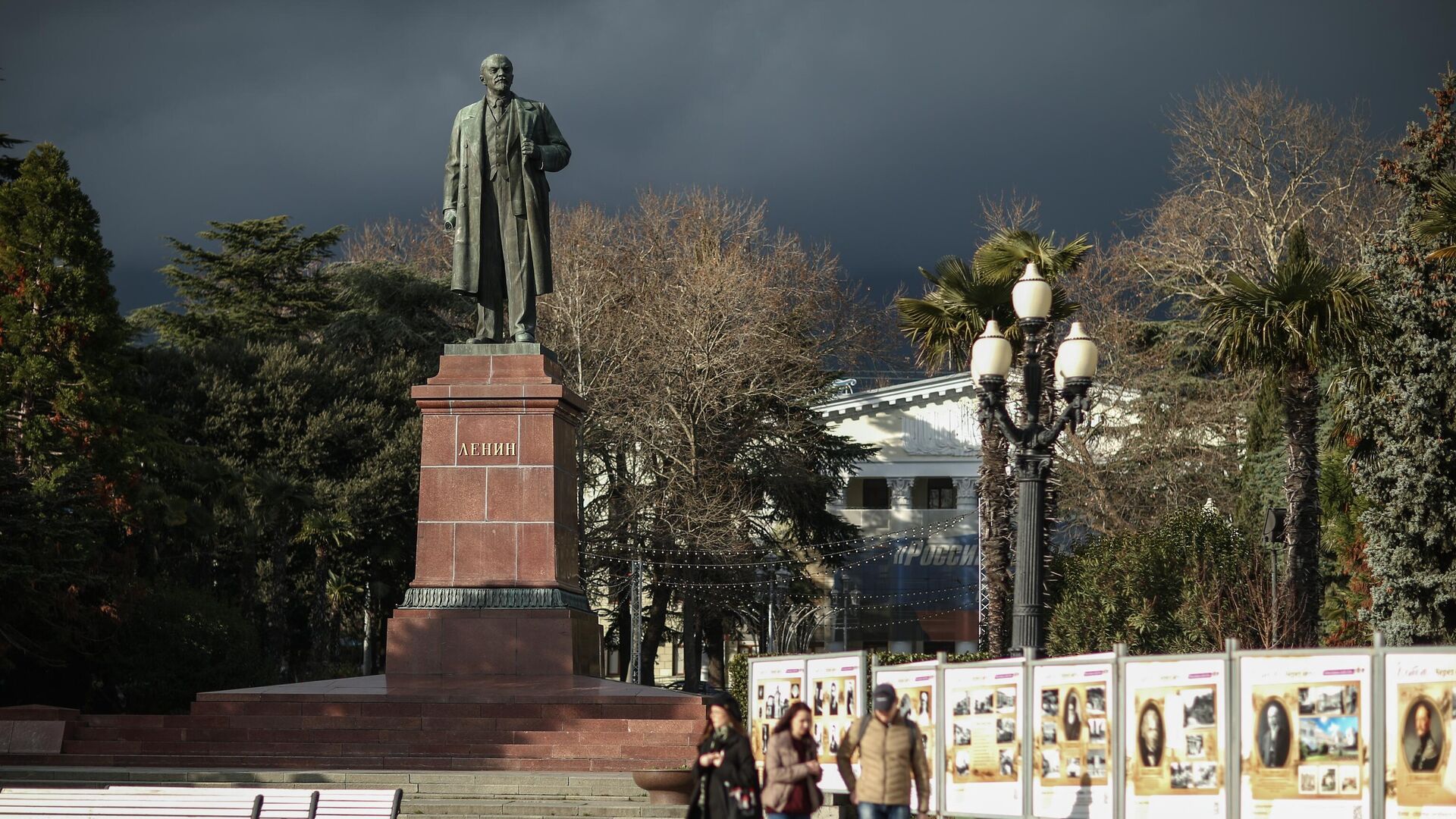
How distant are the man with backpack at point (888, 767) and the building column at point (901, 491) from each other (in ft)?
192

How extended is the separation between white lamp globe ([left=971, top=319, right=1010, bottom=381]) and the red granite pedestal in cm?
466

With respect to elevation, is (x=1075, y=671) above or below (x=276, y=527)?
below

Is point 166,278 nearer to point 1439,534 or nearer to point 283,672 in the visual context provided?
point 283,672

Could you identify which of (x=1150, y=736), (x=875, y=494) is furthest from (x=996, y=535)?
(x=875, y=494)

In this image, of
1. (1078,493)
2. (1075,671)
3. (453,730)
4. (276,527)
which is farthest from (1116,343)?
(1075,671)

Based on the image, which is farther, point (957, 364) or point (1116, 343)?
point (1116, 343)

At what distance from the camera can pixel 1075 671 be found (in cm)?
1059

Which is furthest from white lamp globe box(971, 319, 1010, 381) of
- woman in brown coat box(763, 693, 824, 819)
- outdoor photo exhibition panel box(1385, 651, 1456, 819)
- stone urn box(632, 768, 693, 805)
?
outdoor photo exhibition panel box(1385, 651, 1456, 819)

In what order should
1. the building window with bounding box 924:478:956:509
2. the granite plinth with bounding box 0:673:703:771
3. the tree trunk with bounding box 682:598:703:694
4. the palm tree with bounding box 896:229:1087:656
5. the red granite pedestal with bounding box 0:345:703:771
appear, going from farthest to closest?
the building window with bounding box 924:478:956:509 → the tree trunk with bounding box 682:598:703:694 → the palm tree with bounding box 896:229:1087:656 → the red granite pedestal with bounding box 0:345:703:771 → the granite plinth with bounding box 0:673:703:771

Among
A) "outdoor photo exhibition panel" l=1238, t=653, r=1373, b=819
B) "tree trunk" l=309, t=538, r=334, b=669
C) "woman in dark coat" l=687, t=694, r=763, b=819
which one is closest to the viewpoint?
"outdoor photo exhibition panel" l=1238, t=653, r=1373, b=819

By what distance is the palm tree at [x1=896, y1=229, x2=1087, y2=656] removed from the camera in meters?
26.6

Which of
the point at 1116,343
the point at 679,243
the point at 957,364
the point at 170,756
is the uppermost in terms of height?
the point at 679,243

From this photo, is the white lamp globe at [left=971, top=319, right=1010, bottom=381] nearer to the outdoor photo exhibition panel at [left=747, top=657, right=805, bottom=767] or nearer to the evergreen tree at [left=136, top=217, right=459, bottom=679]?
the outdoor photo exhibition panel at [left=747, top=657, right=805, bottom=767]

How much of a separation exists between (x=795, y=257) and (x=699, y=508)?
1428 cm
